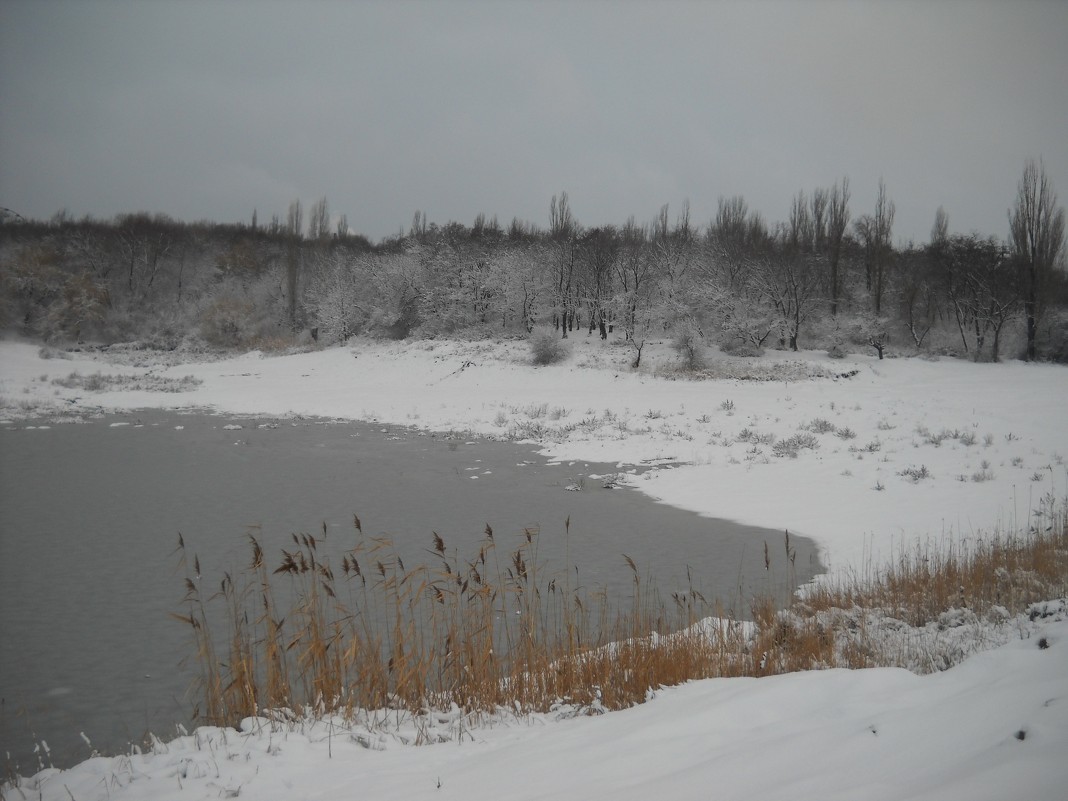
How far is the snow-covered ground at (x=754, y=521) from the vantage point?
2.44m

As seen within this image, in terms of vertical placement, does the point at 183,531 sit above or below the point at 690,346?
below

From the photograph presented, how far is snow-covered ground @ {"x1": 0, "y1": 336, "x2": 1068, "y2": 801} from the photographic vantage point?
8.00 ft

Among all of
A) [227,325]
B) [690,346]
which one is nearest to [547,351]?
[690,346]

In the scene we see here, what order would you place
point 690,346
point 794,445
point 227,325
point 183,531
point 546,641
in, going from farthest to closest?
point 227,325, point 690,346, point 794,445, point 183,531, point 546,641

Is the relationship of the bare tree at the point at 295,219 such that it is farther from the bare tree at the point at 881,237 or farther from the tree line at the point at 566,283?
the bare tree at the point at 881,237

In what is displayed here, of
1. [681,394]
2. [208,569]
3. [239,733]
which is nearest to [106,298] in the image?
[681,394]

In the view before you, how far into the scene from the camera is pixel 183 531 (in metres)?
9.52

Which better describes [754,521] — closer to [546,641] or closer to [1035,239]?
[546,641]

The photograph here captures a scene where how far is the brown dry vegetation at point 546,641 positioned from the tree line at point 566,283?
95.8ft

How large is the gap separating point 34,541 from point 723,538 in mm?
10222

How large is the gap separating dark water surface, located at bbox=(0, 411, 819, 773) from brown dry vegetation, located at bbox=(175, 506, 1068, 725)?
0.66m

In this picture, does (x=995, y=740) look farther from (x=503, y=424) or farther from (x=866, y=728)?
(x=503, y=424)

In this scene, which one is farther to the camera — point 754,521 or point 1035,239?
point 1035,239

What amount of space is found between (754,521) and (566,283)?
3940 centimetres
